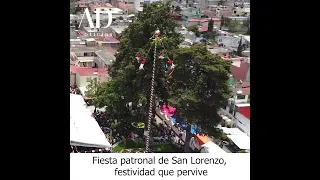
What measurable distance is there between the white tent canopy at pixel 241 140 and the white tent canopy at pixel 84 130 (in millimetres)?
1648

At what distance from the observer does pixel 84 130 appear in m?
5.20

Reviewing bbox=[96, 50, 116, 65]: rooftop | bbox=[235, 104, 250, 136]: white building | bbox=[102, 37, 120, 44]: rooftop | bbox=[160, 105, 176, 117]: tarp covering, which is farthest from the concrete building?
bbox=[235, 104, 250, 136]: white building

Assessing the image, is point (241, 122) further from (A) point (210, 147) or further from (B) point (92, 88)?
(B) point (92, 88)

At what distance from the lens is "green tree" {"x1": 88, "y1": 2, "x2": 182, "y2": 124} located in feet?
17.6

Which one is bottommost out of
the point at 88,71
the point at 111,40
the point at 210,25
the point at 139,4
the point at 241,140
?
the point at 241,140

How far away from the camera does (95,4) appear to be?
5621 mm

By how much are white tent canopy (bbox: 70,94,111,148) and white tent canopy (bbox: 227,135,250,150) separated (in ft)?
5.41

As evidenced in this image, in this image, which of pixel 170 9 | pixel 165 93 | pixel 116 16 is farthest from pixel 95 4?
pixel 165 93

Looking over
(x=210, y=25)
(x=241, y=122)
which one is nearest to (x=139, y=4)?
(x=210, y=25)

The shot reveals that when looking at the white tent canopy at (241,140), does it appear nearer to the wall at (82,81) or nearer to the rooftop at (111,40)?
the rooftop at (111,40)

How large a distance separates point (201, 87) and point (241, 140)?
1055mm

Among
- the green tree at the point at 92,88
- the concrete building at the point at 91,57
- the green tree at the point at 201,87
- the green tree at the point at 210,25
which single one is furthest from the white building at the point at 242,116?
the concrete building at the point at 91,57

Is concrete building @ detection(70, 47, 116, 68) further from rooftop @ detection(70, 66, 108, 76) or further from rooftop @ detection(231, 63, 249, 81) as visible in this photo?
rooftop @ detection(231, 63, 249, 81)

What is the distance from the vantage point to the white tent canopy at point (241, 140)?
523 cm
